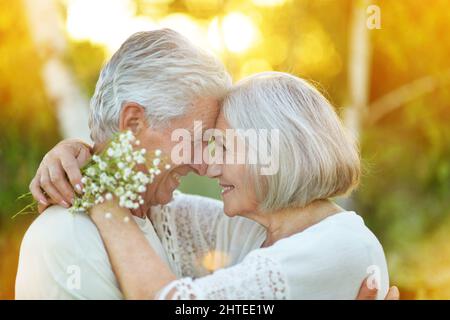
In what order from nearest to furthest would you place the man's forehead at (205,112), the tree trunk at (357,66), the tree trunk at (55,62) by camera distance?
the man's forehead at (205,112) < the tree trunk at (55,62) < the tree trunk at (357,66)

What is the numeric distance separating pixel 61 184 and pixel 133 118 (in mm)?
295

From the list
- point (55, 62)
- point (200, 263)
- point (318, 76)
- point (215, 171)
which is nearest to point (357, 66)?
point (318, 76)

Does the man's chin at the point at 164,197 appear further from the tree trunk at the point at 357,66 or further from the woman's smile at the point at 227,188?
the tree trunk at the point at 357,66

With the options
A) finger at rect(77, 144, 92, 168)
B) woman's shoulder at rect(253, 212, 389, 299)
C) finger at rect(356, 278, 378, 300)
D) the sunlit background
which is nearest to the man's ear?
finger at rect(77, 144, 92, 168)

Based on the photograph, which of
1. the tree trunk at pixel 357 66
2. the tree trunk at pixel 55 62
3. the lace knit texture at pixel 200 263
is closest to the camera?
the lace knit texture at pixel 200 263

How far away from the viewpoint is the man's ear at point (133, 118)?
1955mm

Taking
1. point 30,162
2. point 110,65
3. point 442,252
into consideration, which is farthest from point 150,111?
point 442,252

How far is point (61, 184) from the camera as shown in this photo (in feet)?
6.09

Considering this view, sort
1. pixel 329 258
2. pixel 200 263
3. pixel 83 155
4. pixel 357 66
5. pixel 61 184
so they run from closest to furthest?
pixel 329 258 → pixel 61 184 → pixel 83 155 → pixel 200 263 → pixel 357 66

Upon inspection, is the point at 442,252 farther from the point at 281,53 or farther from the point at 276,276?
the point at 276,276

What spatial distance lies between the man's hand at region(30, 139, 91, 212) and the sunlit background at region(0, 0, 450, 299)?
2.44 m

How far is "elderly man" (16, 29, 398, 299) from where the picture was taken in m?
1.81

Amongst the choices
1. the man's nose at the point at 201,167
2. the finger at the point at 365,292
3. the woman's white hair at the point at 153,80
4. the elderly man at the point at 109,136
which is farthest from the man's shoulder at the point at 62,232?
the finger at the point at 365,292

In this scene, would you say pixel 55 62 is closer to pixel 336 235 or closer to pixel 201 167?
pixel 201 167
